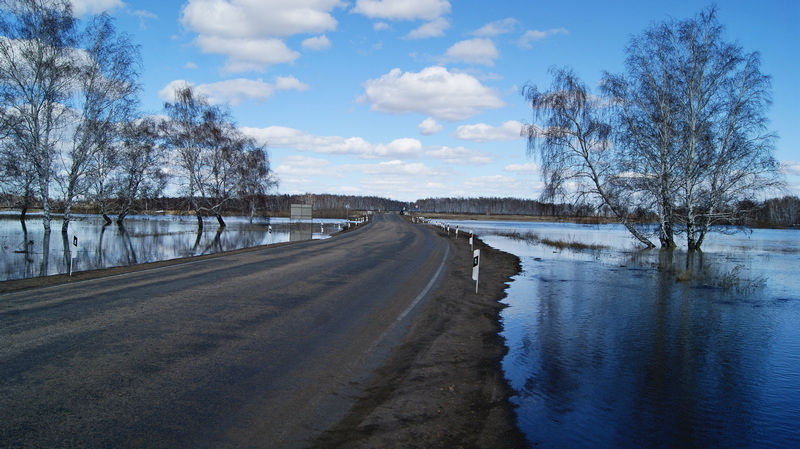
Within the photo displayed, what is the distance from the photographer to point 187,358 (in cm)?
613

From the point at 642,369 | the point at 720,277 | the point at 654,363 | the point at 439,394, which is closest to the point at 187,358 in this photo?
the point at 439,394

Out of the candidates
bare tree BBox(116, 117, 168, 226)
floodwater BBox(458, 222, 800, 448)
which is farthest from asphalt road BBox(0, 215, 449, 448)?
bare tree BBox(116, 117, 168, 226)

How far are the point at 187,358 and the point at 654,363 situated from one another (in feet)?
22.4

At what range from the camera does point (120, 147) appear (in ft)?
116

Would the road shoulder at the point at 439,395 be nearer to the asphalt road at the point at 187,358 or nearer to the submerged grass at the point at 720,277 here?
the asphalt road at the point at 187,358

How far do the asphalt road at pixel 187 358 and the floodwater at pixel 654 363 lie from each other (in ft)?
7.70

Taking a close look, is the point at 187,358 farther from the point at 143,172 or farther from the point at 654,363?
the point at 143,172

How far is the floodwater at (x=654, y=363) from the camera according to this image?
491 centimetres

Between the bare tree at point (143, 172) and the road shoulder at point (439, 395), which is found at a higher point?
the bare tree at point (143, 172)

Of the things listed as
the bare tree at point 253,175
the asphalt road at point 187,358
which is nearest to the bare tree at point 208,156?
the bare tree at point 253,175

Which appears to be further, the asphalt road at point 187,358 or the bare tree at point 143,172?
the bare tree at point 143,172

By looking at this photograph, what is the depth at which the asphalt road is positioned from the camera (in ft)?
13.8

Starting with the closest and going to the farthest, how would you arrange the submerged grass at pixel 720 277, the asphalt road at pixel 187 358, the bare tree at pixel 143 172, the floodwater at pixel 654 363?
the asphalt road at pixel 187 358, the floodwater at pixel 654 363, the submerged grass at pixel 720 277, the bare tree at pixel 143 172

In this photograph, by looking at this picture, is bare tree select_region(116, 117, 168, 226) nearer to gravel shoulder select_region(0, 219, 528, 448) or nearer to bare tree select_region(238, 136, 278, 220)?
bare tree select_region(238, 136, 278, 220)
